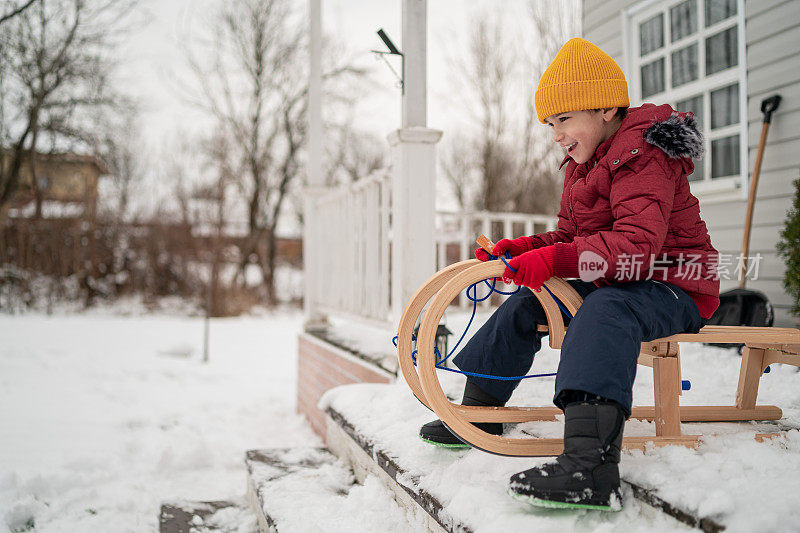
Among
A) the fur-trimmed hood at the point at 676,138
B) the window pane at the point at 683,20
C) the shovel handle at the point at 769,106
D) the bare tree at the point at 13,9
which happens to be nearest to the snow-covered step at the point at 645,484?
the fur-trimmed hood at the point at 676,138

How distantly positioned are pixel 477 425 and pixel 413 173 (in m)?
1.39

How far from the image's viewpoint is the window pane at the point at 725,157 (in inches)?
155

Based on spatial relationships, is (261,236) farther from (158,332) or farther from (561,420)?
(561,420)

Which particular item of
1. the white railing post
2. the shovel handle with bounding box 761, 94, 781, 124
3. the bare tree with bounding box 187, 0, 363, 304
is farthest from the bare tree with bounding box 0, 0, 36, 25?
the shovel handle with bounding box 761, 94, 781, 124

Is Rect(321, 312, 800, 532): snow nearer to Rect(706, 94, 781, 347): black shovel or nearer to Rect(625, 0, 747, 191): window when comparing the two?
Rect(706, 94, 781, 347): black shovel


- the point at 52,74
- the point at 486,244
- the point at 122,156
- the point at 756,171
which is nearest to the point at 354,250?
the point at 486,244

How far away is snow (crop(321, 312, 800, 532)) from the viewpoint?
3.67 ft

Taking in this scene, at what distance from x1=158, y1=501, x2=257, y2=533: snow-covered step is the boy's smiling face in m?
1.75

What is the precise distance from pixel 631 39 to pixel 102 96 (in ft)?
32.8

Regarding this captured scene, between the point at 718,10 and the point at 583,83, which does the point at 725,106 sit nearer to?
the point at 718,10

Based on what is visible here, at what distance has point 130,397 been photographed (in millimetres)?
4641

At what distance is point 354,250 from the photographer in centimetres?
376

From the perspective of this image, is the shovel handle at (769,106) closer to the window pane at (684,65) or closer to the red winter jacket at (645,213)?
the window pane at (684,65)

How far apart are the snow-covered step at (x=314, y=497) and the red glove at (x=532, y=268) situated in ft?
2.52
